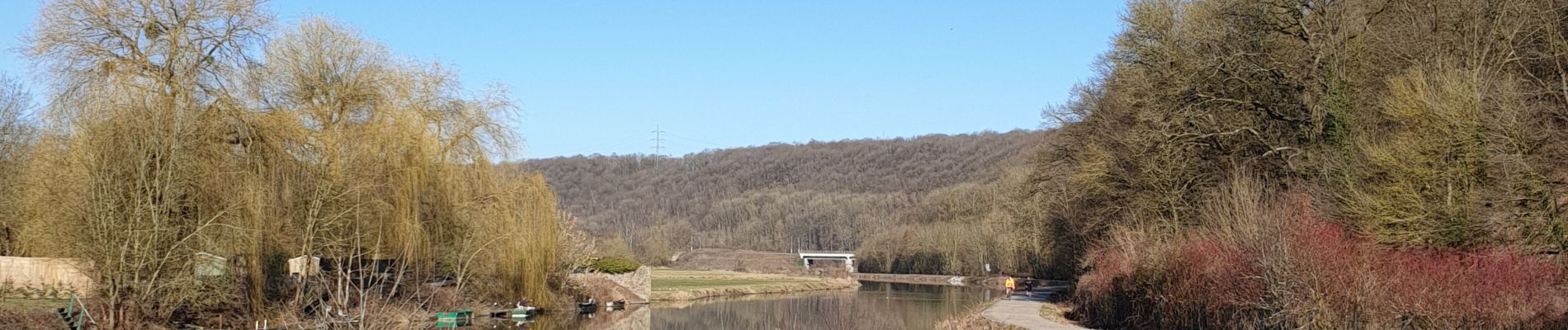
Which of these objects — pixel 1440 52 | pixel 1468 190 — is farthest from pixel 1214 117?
pixel 1468 190

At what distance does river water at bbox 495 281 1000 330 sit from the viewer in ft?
118

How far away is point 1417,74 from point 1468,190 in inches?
96.4

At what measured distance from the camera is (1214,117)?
105ft

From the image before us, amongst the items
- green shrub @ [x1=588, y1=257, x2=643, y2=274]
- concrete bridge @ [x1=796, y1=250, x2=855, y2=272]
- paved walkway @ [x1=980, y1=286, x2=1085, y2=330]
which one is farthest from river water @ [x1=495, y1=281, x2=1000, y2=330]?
concrete bridge @ [x1=796, y1=250, x2=855, y2=272]

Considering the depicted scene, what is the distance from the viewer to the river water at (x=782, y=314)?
3609cm

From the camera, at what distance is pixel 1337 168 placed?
26094mm

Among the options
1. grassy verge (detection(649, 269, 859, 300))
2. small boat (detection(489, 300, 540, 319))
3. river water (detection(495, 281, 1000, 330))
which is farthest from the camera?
grassy verge (detection(649, 269, 859, 300))

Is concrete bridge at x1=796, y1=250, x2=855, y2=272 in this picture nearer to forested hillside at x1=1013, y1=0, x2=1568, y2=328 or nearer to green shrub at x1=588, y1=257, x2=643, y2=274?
green shrub at x1=588, y1=257, x2=643, y2=274

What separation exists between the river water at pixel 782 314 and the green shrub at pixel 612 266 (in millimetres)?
1923

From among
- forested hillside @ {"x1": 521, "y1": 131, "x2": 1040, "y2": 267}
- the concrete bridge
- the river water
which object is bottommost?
the river water

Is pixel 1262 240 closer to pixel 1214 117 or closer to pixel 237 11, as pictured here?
pixel 1214 117

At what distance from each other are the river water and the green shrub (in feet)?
6.31

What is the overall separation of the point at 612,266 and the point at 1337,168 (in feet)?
102

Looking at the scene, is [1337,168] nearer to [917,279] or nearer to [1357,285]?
[1357,285]
